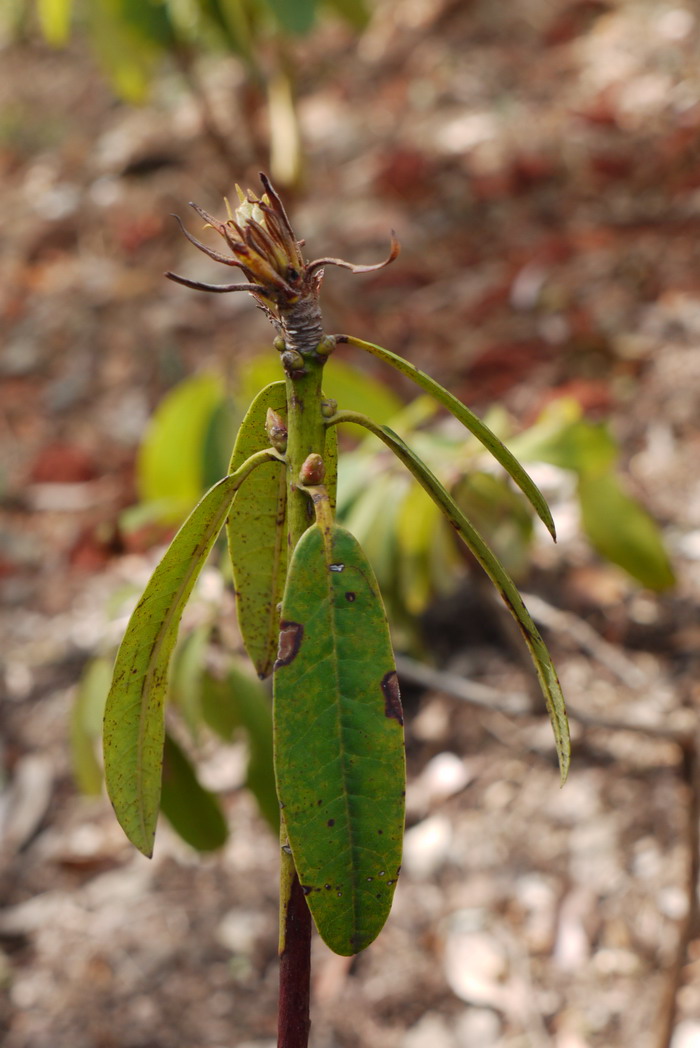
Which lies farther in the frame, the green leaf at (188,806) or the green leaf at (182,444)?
the green leaf at (182,444)

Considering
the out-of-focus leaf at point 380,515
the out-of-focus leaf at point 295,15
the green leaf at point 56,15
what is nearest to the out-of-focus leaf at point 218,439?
the out-of-focus leaf at point 380,515

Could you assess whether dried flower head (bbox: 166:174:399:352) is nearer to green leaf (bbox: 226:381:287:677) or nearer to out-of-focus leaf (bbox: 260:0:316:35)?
green leaf (bbox: 226:381:287:677)

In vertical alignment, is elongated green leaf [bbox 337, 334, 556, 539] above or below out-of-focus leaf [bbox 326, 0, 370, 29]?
below

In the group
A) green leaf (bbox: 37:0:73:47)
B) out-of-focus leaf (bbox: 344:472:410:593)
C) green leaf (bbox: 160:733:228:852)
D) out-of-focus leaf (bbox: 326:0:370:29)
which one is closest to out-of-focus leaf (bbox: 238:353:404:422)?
out-of-focus leaf (bbox: 344:472:410:593)

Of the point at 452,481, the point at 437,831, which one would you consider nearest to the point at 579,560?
the point at 437,831

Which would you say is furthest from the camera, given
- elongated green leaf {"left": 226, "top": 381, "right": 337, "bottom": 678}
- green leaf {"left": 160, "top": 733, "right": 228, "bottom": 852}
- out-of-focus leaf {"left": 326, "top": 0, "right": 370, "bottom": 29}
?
out-of-focus leaf {"left": 326, "top": 0, "right": 370, "bottom": 29}

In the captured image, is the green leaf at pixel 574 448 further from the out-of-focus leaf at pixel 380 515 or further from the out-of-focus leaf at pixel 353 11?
the out-of-focus leaf at pixel 353 11

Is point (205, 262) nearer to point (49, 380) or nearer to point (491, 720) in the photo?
point (49, 380)
